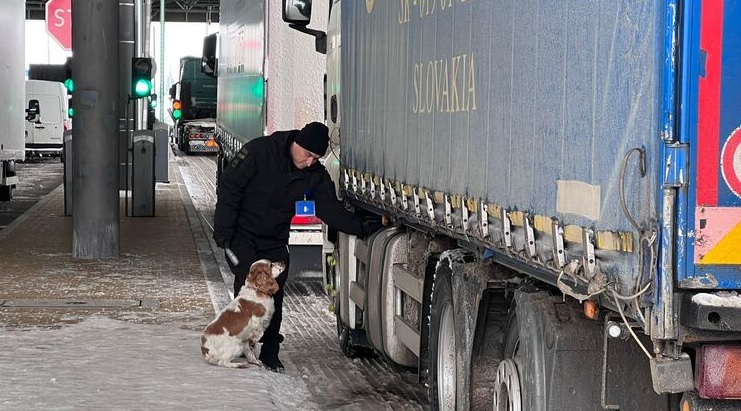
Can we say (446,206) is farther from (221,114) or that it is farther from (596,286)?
(221,114)

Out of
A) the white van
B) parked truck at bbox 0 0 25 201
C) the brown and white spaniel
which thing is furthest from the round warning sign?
the white van

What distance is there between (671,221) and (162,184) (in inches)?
1262

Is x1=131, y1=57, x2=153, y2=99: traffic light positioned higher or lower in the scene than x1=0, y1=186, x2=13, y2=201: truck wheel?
higher

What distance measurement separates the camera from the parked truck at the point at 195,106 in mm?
55938

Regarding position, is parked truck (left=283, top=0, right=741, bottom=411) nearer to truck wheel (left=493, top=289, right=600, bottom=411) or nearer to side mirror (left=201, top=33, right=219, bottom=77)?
truck wheel (left=493, top=289, right=600, bottom=411)

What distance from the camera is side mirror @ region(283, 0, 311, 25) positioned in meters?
11.7

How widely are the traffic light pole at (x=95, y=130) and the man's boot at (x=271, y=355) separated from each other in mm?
7807

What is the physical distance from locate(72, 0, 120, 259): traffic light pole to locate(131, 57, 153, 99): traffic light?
20.2 ft

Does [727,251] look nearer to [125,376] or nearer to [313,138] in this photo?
[313,138]

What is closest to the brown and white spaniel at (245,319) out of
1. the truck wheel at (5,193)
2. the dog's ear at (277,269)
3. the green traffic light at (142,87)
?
the dog's ear at (277,269)

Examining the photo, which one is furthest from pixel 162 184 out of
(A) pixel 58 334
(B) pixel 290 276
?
(A) pixel 58 334

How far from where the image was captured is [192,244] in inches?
803

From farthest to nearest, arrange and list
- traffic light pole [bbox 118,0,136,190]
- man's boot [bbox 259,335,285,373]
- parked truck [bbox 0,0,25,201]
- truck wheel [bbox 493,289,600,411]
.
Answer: traffic light pole [bbox 118,0,136,190] → parked truck [bbox 0,0,25,201] → man's boot [bbox 259,335,285,373] → truck wheel [bbox 493,289,600,411]

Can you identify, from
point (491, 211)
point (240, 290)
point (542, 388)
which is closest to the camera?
point (542, 388)
